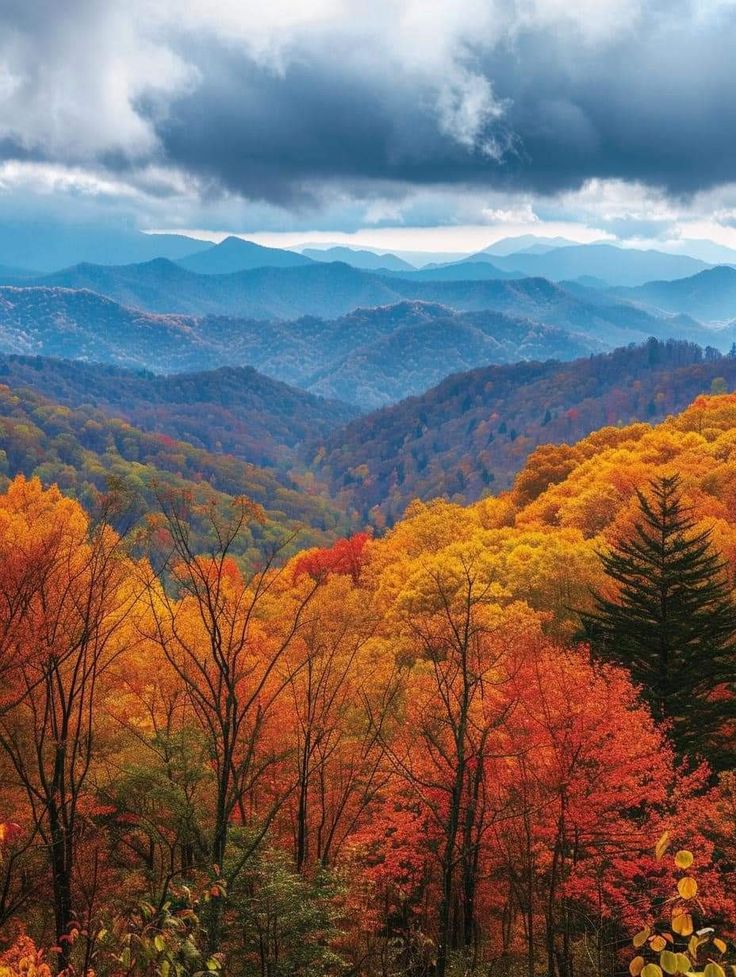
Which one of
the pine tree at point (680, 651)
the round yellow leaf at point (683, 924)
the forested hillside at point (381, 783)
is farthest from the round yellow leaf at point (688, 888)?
the pine tree at point (680, 651)

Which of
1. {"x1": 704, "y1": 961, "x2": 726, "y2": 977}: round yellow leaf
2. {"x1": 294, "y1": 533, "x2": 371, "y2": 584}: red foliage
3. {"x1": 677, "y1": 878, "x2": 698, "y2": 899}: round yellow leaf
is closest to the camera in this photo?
{"x1": 704, "y1": 961, "x2": 726, "y2": 977}: round yellow leaf

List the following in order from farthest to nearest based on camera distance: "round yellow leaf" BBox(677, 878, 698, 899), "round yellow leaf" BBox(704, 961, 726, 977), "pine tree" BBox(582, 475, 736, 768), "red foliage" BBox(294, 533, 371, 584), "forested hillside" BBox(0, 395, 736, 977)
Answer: "red foliage" BBox(294, 533, 371, 584) < "pine tree" BBox(582, 475, 736, 768) < "forested hillside" BBox(0, 395, 736, 977) < "round yellow leaf" BBox(677, 878, 698, 899) < "round yellow leaf" BBox(704, 961, 726, 977)

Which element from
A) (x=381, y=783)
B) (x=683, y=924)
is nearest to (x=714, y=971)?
(x=683, y=924)

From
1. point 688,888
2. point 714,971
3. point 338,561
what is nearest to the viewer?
point 714,971

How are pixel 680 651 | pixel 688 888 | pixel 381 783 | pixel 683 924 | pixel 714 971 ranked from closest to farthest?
pixel 714 971 → pixel 688 888 → pixel 683 924 → pixel 381 783 → pixel 680 651

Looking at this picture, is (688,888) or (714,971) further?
(688,888)

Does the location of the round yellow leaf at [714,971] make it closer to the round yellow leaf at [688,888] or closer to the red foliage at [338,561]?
the round yellow leaf at [688,888]

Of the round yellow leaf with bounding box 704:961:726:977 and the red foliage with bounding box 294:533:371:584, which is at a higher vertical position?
the red foliage with bounding box 294:533:371:584

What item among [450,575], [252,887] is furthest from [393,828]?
[450,575]

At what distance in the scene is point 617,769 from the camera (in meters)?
25.6

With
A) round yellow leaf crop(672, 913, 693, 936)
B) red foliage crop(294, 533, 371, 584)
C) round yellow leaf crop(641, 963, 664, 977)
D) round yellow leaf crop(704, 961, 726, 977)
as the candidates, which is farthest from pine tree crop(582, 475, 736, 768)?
red foliage crop(294, 533, 371, 584)

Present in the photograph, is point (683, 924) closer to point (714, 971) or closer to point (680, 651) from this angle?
point (714, 971)

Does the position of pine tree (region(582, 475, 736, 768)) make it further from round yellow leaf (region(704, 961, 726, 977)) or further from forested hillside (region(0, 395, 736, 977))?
round yellow leaf (region(704, 961, 726, 977))

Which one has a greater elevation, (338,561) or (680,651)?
(338,561)
